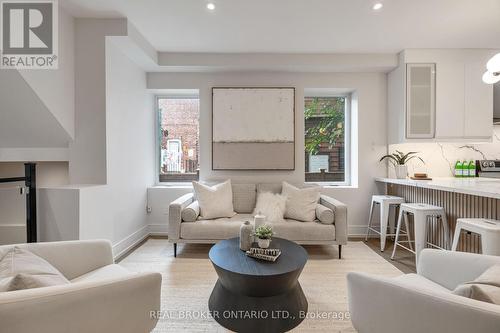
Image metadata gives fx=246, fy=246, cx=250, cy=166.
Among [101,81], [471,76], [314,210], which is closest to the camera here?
[101,81]

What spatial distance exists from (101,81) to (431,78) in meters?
4.18

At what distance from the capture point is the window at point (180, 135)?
4.10 metres

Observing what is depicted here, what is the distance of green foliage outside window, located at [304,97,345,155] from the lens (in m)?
4.02

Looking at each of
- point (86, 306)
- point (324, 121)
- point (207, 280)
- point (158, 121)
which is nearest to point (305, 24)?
point (324, 121)

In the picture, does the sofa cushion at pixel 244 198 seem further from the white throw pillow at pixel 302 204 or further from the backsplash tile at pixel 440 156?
the backsplash tile at pixel 440 156

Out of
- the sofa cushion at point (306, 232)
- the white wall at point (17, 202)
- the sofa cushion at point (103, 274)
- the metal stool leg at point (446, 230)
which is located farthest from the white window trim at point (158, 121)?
the metal stool leg at point (446, 230)

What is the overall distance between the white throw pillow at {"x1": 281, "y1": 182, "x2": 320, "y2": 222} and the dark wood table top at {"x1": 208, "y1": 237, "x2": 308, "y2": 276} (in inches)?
37.3

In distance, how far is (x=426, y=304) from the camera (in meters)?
0.96

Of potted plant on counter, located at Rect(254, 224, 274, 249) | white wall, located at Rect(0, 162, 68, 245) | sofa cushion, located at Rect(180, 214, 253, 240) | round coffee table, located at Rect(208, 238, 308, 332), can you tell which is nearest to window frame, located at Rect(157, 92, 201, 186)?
sofa cushion, located at Rect(180, 214, 253, 240)

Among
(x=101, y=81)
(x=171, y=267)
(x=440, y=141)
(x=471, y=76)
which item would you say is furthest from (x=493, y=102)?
(x=101, y=81)

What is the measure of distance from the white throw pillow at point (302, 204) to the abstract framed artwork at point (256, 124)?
2.13 feet

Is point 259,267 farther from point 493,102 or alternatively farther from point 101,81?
point 493,102

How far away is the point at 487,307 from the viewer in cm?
85

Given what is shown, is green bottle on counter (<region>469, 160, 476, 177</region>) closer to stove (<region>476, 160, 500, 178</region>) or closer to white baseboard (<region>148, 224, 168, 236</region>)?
stove (<region>476, 160, 500, 178</region>)
